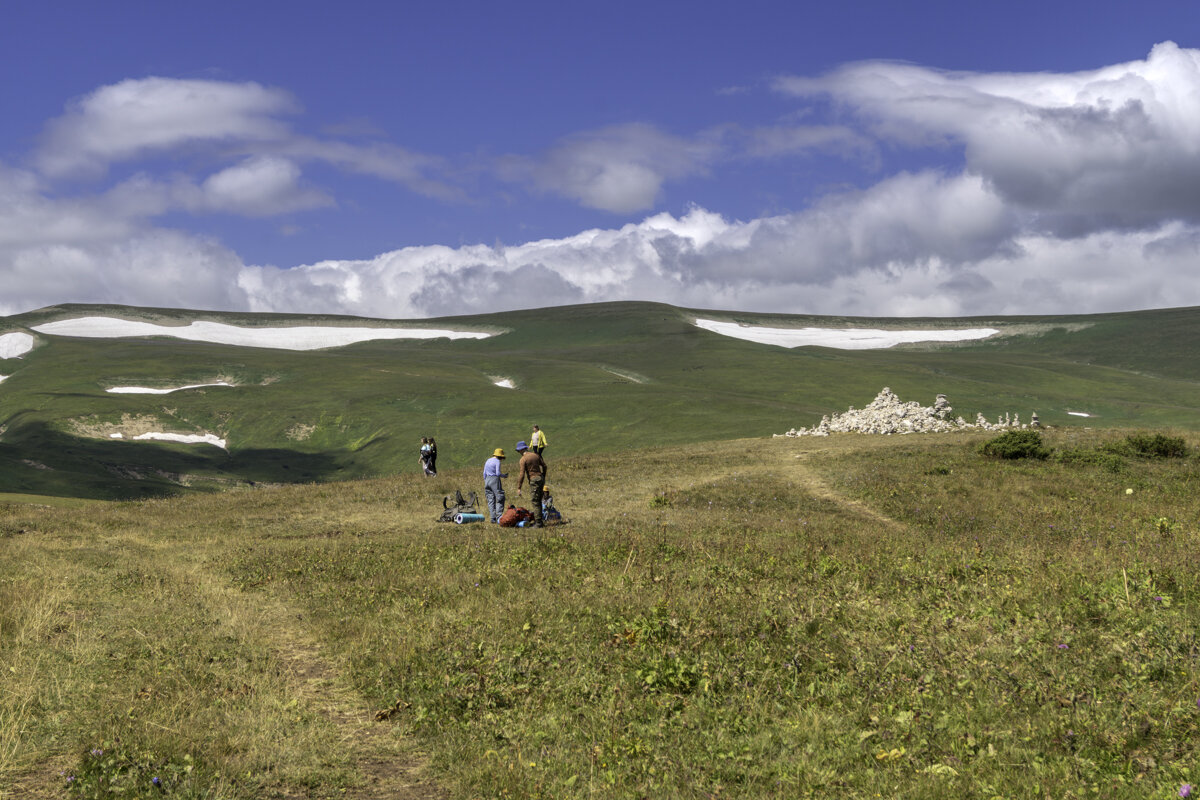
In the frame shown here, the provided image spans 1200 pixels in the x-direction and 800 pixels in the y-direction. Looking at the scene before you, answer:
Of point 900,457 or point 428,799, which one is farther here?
point 900,457

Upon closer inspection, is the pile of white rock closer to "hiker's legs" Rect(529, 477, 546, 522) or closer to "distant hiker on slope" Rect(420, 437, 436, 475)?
"distant hiker on slope" Rect(420, 437, 436, 475)

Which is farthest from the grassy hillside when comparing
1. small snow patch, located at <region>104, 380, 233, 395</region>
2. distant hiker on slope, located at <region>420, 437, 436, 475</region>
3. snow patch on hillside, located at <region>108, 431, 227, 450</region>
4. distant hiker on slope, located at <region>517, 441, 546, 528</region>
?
distant hiker on slope, located at <region>517, 441, 546, 528</region>

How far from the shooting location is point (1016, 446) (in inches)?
1521

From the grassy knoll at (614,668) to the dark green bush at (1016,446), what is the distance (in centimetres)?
1655

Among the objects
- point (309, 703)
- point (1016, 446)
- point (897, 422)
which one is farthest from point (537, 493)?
point (897, 422)

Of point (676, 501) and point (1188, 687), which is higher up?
point (1188, 687)

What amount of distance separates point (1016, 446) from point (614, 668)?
32.8 m

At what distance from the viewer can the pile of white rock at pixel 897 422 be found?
5538cm

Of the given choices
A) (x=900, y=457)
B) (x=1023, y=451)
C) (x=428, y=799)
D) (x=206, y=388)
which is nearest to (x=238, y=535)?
(x=428, y=799)

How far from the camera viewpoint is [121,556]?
22.2 metres

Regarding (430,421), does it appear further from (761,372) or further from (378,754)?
(378,754)

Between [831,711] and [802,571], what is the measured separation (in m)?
7.13

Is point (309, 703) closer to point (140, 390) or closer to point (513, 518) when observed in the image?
point (513, 518)

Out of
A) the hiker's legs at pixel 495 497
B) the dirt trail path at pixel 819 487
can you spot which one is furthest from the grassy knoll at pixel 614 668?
the dirt trail path at pixel 819 487
